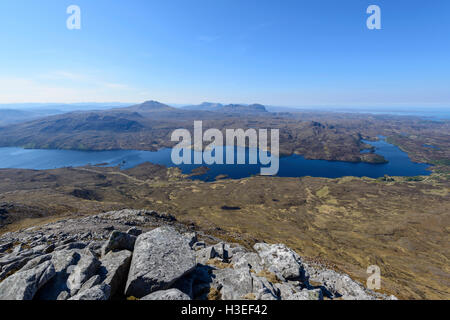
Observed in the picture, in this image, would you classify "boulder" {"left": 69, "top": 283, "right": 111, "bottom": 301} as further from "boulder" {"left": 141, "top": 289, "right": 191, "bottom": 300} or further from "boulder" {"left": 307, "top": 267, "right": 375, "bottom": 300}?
"boulder" {"left": 307, "top": 267, "right": 375, "bottom": 300}

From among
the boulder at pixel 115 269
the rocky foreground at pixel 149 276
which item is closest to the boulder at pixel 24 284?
the rocky foreground at pixel 149 276

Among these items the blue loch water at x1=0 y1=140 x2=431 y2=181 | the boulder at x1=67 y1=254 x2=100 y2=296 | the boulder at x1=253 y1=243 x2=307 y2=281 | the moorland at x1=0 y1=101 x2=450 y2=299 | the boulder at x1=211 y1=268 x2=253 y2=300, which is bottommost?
the moorland at x1=0 y1=101 x2=450 y2=299

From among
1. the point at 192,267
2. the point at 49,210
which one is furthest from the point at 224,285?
the point at 49,210

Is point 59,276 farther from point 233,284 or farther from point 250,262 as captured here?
point 250,262

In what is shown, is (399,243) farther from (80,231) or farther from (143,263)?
(80,231)

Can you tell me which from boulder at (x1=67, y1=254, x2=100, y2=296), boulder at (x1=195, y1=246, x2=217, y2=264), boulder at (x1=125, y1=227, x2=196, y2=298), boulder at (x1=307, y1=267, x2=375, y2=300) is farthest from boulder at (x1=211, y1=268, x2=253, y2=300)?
boulder at (x1=307, y1=267, x2=375, y2=300)
